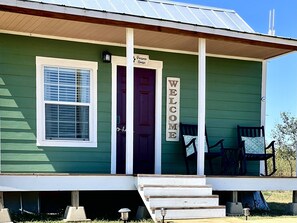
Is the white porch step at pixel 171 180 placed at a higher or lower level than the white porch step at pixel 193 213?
higher

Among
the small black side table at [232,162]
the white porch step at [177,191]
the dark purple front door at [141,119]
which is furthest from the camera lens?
the small black side table at [232,162]

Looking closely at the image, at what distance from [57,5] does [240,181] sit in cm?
374

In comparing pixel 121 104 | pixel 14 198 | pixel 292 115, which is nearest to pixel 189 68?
pixel 121 104

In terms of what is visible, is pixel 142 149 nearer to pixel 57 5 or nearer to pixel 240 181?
pixel 240 181

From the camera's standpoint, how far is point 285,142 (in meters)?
15.9

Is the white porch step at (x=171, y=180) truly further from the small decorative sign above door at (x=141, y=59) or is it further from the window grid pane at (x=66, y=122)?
the small decorative sign above door at (x=141, y=59)

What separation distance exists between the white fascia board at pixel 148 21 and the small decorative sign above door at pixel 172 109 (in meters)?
1.42

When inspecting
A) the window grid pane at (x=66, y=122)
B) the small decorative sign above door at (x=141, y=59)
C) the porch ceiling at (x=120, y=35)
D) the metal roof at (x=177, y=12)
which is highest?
the metal roof at (x=177, y=12)

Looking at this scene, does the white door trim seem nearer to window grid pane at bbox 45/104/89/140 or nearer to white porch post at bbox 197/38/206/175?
window grid pane at bbox 45/104/89/140

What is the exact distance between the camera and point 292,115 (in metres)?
15.9

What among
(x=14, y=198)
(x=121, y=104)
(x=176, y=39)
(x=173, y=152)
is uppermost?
(x=176, y=39)

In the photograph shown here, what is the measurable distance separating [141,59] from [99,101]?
3.41 ft

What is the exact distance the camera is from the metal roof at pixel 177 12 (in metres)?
7.12

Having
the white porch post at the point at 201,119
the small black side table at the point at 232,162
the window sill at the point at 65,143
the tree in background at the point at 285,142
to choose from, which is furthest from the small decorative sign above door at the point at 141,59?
the tree in background at the point at 285,142
